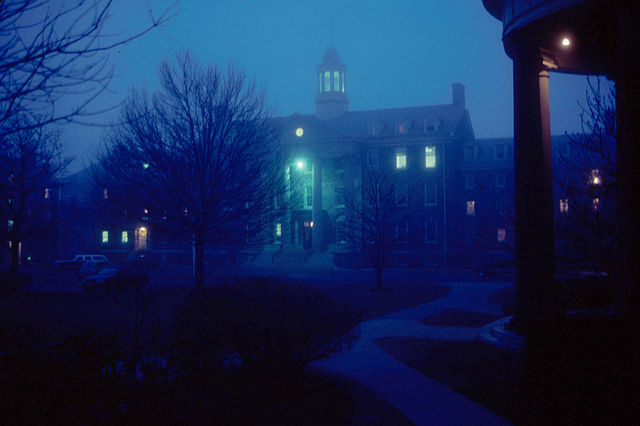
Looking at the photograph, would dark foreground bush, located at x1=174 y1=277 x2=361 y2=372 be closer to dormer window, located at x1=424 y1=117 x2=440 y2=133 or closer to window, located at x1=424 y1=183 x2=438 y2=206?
window, located at x1=424 y1=183 x2=438 y2=206

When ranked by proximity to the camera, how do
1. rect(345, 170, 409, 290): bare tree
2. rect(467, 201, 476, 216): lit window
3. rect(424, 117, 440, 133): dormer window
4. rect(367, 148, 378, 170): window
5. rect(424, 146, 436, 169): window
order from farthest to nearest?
rect(367, 148, 378, 170): window
rect(424, 117, 440, 133): dormer window
rect(424, 146, 436, 169): window
rect(467, 201, 476, 216): lit window
rect(345, 170, 409, 290): bare tree

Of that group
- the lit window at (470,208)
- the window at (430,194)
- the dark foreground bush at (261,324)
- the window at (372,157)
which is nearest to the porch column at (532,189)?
the dark foreground bush at (261,324)

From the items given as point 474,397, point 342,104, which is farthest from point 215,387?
point 342,104

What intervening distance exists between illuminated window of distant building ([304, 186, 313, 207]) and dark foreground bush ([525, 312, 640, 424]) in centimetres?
4589

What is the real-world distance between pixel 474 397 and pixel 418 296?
16.0 meters

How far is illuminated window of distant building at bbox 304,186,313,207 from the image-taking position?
51188 mm

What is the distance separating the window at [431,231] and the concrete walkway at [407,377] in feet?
97.4

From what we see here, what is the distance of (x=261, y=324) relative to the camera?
6762 millimetres

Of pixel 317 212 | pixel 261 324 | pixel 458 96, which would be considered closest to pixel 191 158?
pixel 261 324

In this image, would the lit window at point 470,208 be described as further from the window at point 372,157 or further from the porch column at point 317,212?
the porch column at point 317,212

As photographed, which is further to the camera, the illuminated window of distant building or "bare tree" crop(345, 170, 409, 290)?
the illuminated window of distant building

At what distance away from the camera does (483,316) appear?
53.9 feet

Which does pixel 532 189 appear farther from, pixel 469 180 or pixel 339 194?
pixel 339 194

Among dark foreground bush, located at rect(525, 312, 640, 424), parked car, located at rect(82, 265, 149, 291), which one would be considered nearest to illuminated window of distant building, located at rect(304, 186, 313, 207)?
parked car, located at rect(82, 265, 149, 291)
